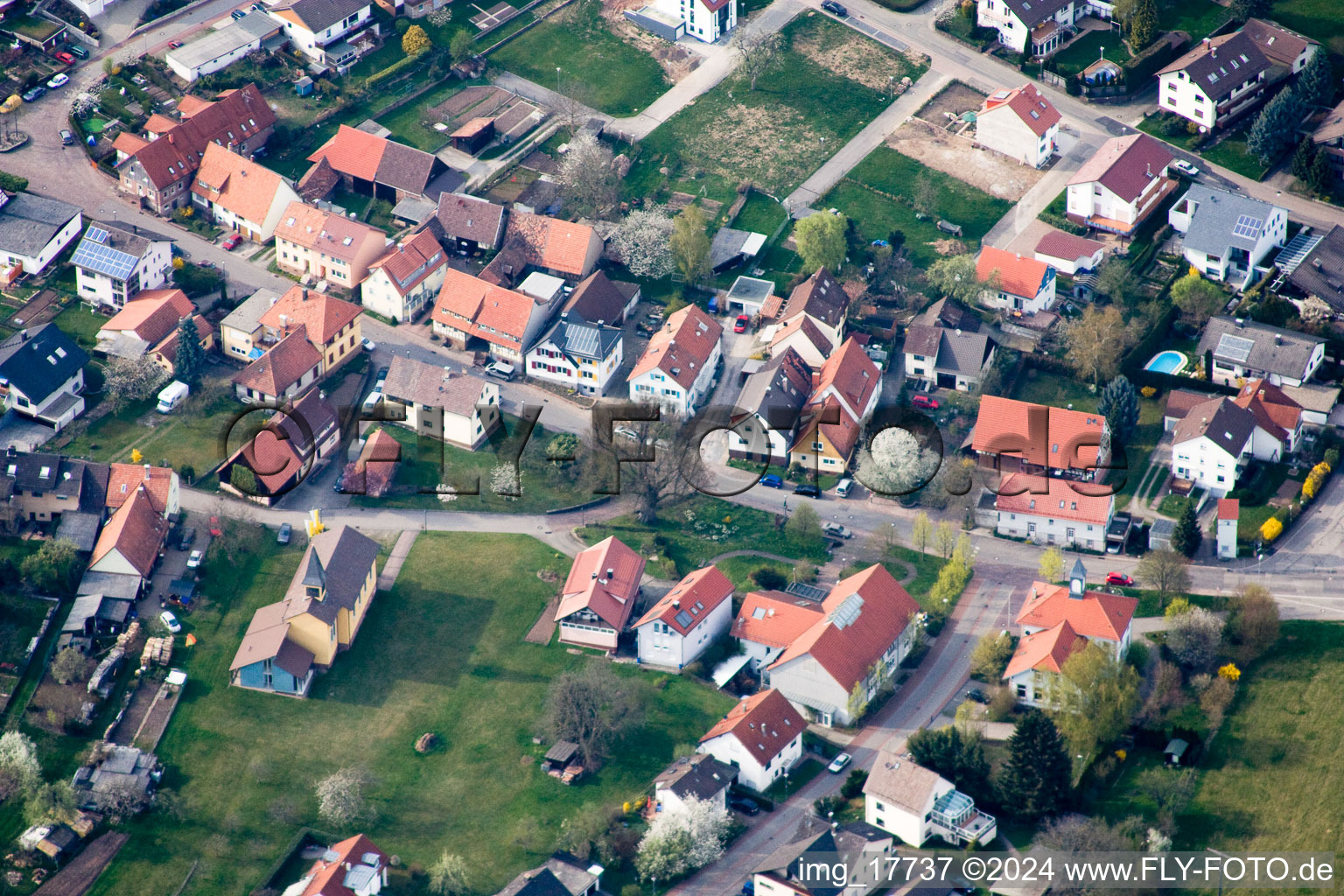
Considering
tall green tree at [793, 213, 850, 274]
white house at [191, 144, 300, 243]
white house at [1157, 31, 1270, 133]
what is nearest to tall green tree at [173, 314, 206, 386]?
white house at [191, 144, 300, 243]

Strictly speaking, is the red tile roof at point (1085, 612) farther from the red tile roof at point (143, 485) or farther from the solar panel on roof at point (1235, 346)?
the red tile roof at point (143, 485)

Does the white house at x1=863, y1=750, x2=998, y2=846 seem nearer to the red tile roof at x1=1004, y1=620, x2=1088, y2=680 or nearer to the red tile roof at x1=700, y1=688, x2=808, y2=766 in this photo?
Result: the red tile roof at x1=700, y1=688, x2=808, y2=766

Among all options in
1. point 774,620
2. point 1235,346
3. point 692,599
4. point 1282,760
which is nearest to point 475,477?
point 692,599

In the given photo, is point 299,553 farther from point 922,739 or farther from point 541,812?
point 922,739

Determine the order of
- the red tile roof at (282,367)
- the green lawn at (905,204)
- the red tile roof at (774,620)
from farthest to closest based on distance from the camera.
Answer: the green lawn at (905,204) < the red tile roof at (282,367) < the red tile roof at (774,620)

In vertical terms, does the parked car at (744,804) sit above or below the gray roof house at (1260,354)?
below

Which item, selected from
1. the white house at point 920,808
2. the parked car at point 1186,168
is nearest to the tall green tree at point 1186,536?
the white house at point 920,808

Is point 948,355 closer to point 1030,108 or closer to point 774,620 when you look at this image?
point 1030,108
